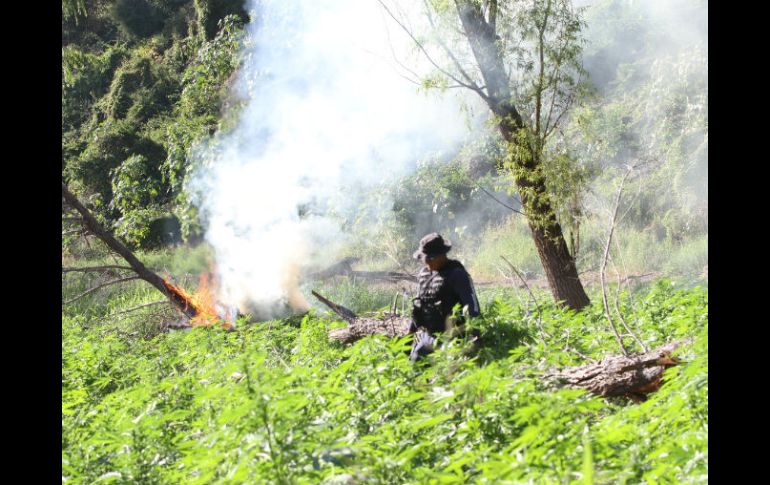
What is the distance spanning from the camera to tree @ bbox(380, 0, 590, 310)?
24.0 ft

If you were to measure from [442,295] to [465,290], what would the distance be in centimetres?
19

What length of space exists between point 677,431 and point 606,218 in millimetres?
9486

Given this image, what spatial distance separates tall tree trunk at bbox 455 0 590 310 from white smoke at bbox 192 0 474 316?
127 centimetres

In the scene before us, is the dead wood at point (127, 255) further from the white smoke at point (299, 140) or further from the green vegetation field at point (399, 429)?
the green vegetation field at point (399, 429)

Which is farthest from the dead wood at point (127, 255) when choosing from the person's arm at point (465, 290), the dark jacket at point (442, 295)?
the person's arm at point (465, 290)

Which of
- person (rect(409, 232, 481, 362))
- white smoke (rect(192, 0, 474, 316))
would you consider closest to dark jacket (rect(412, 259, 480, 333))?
person (rect(409, 232, 481, 362))

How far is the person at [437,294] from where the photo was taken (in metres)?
5.19

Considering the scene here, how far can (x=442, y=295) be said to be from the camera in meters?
5.26

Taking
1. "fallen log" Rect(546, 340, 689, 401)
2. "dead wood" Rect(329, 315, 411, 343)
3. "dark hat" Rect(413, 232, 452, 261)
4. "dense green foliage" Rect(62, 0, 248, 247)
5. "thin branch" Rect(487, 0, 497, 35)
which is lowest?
"fallen log" Rect(546, 340, 689, 401)

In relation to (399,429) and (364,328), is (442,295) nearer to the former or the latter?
(364,328)

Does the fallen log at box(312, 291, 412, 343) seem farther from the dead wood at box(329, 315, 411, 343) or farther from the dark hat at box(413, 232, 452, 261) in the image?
the dark hat at box(413, 232, 452, 261)

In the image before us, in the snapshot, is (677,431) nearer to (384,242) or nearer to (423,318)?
(423,318)
